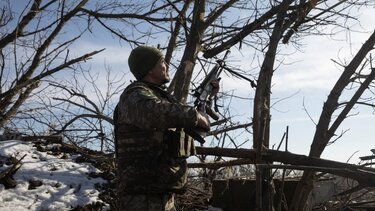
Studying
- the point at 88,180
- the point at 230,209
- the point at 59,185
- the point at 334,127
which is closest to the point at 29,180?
the point at 59,185

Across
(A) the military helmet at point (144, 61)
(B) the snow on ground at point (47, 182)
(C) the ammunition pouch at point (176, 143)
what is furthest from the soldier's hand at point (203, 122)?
(B) the snow on ground at point (47, 182)

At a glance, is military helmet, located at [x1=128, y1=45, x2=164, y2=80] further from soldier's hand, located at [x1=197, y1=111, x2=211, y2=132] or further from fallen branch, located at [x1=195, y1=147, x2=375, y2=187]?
fallen branch, located at [x1=195, y1=147, x2=375, y2=187]

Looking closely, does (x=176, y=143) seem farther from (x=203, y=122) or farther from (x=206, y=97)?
(x=206, y=97)

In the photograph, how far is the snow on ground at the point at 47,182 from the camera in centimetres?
519

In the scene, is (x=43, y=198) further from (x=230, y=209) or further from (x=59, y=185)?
(x=230, y=209)

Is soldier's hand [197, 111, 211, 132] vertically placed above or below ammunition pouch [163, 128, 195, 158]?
above

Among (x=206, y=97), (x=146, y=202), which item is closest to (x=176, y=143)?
(x=146, y=202)

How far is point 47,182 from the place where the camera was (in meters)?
5.73

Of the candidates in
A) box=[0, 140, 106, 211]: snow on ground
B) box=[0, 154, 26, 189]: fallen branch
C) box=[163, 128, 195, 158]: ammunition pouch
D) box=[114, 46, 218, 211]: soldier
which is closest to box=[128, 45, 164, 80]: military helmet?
box=[114, 46, 218, 211]: soldier

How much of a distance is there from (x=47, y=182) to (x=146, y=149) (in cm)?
365

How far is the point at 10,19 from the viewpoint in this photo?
27.6ft

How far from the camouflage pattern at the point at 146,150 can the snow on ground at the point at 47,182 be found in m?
2.93

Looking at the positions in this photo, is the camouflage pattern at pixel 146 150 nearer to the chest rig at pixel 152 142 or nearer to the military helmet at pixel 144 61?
the chest rig at pixel 152 142

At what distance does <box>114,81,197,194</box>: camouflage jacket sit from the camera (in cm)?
247
